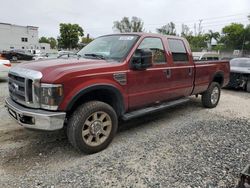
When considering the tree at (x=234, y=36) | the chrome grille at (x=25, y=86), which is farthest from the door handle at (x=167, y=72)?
the tree at (x=234, y=36)

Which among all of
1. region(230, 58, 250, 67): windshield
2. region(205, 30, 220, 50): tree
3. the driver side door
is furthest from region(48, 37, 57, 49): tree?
the driver side door

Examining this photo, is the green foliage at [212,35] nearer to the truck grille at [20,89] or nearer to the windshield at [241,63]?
the windshield at [241,63]

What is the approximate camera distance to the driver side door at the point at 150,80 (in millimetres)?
4152

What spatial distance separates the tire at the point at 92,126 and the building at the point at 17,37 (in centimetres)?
5171

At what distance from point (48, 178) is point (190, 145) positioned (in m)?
2.41

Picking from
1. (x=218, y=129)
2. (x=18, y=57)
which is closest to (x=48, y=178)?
(x=218, y=129)

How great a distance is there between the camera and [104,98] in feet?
13.2

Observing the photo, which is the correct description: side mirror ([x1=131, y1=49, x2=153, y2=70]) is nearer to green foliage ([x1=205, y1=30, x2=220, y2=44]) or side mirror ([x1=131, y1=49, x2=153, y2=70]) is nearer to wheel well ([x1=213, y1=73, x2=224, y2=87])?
wheel well ([x1=213, y1=73, x2=224, y2=87])

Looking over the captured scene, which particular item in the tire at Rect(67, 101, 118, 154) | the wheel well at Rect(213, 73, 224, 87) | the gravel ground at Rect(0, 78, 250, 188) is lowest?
the gravel ground at Rect(0, 78, 250, 188)

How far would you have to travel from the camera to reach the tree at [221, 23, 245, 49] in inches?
2028

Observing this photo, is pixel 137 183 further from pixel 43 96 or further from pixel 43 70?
pixel 43 70

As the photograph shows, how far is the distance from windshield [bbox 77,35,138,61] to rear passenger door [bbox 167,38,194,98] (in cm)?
111

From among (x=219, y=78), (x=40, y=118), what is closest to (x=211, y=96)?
(x=219, y=78)

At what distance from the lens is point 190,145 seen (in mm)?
4086
